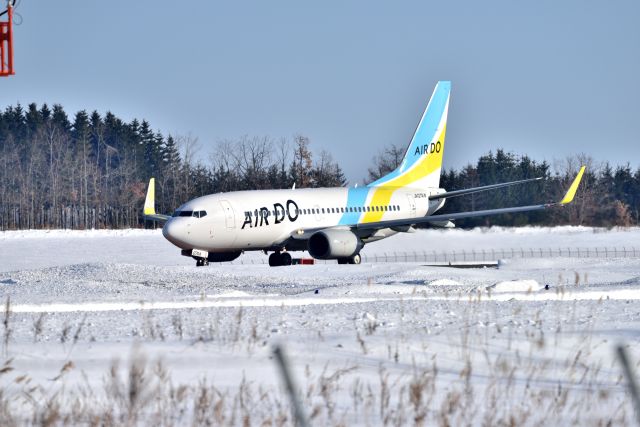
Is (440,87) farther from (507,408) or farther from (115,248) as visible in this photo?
(507,408)

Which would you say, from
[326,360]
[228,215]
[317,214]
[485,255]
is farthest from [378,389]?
[485,255]

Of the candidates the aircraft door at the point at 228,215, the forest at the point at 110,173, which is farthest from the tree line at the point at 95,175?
the aircraft door at the point at 228,215

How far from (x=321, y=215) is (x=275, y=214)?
2692 mm

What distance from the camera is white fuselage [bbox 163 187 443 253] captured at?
123 feet

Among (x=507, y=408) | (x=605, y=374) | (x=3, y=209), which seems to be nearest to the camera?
(x=507, y=408)

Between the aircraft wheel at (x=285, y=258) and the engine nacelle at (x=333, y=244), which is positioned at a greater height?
the engine nacelle at (x=333, y=244)

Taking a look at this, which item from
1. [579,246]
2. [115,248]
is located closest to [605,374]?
[579,246]

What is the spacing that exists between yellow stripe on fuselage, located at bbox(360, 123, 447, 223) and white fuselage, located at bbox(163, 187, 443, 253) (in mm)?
40

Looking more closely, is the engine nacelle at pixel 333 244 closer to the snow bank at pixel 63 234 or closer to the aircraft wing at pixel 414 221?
the aircraft wing at pixel 414 221

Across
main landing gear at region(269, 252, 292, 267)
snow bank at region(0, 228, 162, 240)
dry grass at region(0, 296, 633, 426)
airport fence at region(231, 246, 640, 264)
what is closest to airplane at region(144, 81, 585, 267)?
main landing gear at region(269, 252, 292, 267)

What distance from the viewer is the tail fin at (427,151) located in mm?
47281

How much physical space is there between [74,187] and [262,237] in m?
60.8

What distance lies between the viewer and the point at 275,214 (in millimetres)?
39812

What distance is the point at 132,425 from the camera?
7.27 metres
